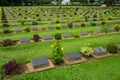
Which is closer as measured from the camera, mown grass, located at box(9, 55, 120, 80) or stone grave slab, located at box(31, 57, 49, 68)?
mown grass, located at box(9, 55, 120, 80)

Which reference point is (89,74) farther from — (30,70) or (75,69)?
(30,70)

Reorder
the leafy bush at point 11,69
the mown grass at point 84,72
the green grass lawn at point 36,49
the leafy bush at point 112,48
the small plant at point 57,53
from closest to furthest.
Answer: the mown grass at point 84,72 → the leafy bush at point 11,69 → the small plant at point 57,53 → the green grass lawn at point 36,49 → the leafy bush at point 112,48

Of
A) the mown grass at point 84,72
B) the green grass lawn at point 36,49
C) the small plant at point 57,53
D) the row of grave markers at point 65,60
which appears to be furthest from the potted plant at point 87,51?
the small plant at point 57,53

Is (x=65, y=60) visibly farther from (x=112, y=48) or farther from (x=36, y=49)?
(x=112, y=48)

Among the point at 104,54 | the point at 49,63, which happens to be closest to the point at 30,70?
the point at 49,63

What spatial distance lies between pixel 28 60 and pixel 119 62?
16.4 feet

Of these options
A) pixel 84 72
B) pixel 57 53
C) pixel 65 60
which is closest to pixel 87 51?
pixel 65 60

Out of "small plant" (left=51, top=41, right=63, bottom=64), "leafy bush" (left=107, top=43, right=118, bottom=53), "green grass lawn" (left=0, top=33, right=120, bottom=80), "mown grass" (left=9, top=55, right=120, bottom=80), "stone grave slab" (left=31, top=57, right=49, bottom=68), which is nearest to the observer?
"mown grass" (left=9, top=55, right=120, bottom=80)

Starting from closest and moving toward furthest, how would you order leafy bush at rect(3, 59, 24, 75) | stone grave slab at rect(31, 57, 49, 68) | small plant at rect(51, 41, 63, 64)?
leafy bush at rect(3, 59, 24, 75) < stone grave slab at rect(31, 57, 49, 68) < small plant at rect(51, 41, 63, 64)

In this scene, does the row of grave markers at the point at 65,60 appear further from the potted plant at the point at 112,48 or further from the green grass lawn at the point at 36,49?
the green grass lawn at the point at 36,49

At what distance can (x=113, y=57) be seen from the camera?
879 centimetres

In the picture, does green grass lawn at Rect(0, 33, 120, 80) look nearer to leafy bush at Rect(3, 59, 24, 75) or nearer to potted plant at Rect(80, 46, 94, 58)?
leafy bush at Rect(3, 59, 24, 75)

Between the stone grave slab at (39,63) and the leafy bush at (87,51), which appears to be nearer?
the stone grave slab at (39,63)

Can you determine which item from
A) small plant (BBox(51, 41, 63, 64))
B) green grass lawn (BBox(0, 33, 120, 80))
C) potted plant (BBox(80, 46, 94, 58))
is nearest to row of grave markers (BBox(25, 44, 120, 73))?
potted plant (BBox(80, 46, 94, 58))
